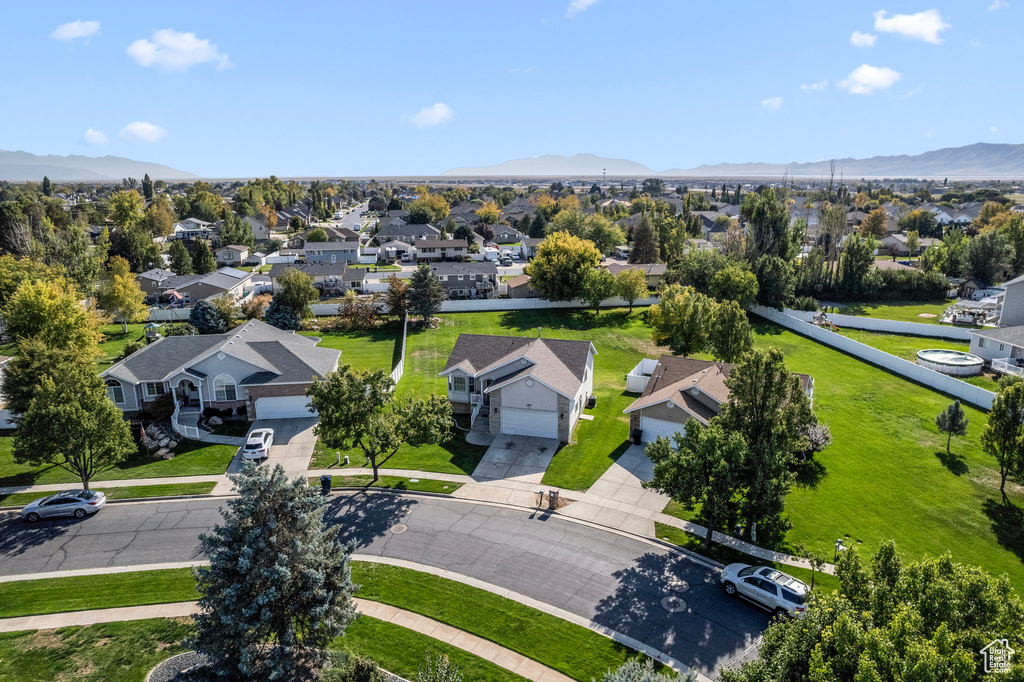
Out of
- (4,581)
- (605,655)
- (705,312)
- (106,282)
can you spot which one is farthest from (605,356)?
(106,282)

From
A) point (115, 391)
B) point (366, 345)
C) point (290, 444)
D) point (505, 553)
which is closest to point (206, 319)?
point (366, 345)

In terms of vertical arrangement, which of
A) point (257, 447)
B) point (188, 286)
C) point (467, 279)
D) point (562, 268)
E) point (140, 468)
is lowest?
point (140, 468)

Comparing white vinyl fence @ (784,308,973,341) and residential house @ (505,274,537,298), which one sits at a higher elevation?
residential house @ (505,274,537,298)

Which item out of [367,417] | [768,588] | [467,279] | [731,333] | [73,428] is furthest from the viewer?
[467,279]

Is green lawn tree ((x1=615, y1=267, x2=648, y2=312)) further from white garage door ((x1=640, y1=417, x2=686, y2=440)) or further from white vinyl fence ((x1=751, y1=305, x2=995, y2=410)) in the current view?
white garage door ((x1=640, y1=417, x2=686, y2=440))

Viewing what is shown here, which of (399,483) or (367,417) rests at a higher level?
(367,417)

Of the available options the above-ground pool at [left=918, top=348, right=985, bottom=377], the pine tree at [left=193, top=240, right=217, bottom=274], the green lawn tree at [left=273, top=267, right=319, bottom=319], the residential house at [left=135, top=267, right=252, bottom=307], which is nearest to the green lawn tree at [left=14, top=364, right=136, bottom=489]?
the green lawn tree at [left=273, top=267, right=319, bottom=319]

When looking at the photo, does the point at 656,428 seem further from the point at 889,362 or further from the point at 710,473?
the point at 889,362
